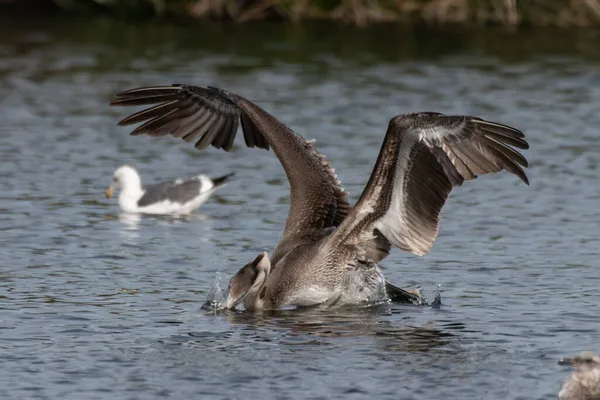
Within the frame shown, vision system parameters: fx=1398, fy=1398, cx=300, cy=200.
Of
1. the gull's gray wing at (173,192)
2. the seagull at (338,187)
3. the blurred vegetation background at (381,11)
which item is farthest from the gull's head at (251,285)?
the blurred vegetation background at (381,11)

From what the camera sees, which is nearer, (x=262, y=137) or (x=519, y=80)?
(x=262, y=137)

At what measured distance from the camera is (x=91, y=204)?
16.6 m

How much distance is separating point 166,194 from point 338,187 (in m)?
4.45

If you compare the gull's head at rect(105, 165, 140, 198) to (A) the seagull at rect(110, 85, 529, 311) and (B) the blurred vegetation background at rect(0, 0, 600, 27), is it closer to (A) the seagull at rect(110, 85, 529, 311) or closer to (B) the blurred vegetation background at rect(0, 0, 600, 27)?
(A) the seagull at rect(110, 85, 529, 311)

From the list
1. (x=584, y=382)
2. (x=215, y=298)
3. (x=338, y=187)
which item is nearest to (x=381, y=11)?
(x=338, y=187)

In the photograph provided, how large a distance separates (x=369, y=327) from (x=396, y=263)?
2.68 meters

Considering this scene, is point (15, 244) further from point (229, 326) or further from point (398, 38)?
point (398, 38)

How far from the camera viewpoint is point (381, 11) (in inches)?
1316

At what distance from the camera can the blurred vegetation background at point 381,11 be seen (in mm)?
32344

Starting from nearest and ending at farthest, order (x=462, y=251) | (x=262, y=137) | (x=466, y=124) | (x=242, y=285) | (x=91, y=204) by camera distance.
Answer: (x=466, y=124)
(x=242, y=285)
(x=262, y=137)
(x=462, y=251)
(x=91, y=204)

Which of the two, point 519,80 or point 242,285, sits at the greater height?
point 519,80

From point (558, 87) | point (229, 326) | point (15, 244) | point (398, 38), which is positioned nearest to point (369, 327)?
point (229, 326)

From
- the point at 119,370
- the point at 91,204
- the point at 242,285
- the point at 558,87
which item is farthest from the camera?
the point at 558,87

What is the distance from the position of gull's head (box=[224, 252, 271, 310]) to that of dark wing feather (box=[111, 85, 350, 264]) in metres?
0.41
